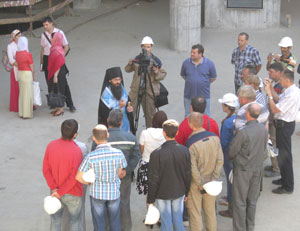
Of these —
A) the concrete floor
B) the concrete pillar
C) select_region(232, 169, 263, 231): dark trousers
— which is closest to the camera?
select_region(232, 169, 263, 231): dark trousers

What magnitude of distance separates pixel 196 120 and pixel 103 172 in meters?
1.09

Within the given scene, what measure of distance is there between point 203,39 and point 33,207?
8.56 metres

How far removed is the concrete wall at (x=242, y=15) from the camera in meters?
14.3

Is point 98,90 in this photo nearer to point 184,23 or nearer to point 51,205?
point 184,23

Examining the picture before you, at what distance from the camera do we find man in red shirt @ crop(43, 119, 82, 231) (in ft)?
17.6

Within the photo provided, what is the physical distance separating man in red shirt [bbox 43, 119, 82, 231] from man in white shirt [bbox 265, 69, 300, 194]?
104 inches

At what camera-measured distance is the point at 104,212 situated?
18.4 ft

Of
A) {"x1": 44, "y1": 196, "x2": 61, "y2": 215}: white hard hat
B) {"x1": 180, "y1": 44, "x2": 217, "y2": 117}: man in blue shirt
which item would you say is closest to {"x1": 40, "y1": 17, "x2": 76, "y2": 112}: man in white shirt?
{"x1": 180, "y1": 44, "x2": 217, "y2": 117}: man in blue shirt

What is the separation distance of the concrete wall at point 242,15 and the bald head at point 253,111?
907 cm

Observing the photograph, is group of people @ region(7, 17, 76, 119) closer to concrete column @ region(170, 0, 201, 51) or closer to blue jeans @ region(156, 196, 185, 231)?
concrete column @ region(170, 0, 201, 51)

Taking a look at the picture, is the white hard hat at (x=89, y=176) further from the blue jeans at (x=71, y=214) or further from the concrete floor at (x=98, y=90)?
the concrete floor at (x=98, y=90)

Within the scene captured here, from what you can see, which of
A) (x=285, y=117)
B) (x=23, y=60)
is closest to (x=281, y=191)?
(x=285, y=117)

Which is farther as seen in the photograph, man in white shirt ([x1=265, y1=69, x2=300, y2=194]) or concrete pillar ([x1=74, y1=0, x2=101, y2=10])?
concrete pillar ([x1=74, y1=0, x2=101, y2=10])

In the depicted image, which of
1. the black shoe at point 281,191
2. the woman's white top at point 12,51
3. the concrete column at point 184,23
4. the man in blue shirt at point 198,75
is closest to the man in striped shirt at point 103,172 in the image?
the black shoe at point 281,191
